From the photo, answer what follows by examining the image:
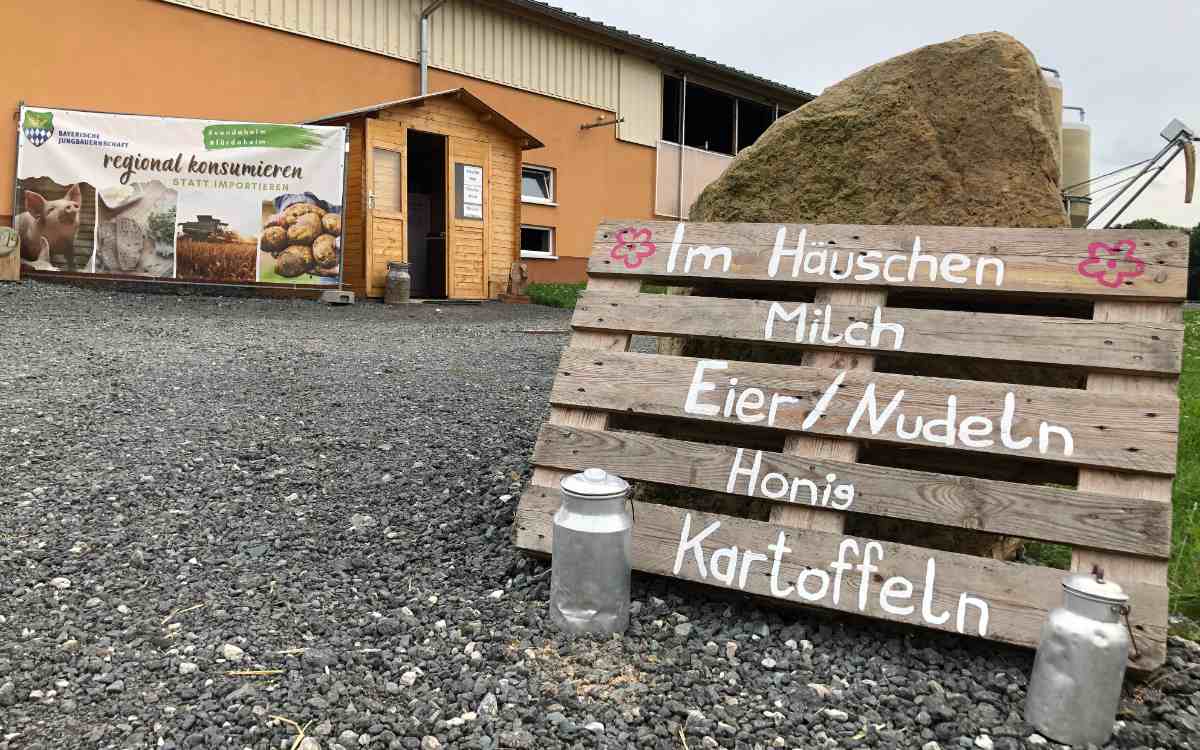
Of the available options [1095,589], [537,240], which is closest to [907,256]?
[1095,589]

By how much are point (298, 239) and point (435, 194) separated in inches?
212

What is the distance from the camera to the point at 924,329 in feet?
8.86

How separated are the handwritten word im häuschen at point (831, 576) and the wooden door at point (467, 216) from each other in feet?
37.2

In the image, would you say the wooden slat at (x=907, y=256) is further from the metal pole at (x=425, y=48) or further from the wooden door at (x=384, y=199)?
the metal pole at (x=425, y=48)

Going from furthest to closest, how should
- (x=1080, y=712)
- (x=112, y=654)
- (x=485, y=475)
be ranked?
1. (x=485, y=475)
2. (x=112, y=654)
3. (x=1080, y=712)

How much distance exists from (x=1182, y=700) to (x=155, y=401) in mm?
4865

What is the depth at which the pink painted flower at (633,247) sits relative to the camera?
127 inches

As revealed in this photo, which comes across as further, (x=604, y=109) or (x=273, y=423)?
(x=604, y=109)

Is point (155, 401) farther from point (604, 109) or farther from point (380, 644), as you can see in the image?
point (604, 109)

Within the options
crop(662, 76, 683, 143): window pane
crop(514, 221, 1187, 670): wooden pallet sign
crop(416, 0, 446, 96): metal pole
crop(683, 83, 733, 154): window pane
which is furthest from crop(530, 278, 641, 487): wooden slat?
crop(683, 83, 733, 154): window pane

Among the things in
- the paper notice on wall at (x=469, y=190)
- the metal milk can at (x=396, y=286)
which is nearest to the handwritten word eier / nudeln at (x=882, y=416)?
the metal milk can at (x=396, y=286)

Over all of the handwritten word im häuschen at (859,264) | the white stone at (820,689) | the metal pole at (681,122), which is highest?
the metal pole at (681,122)

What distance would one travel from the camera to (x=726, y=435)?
3189 mm

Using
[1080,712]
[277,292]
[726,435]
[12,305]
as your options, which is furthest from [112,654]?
[277,292]
